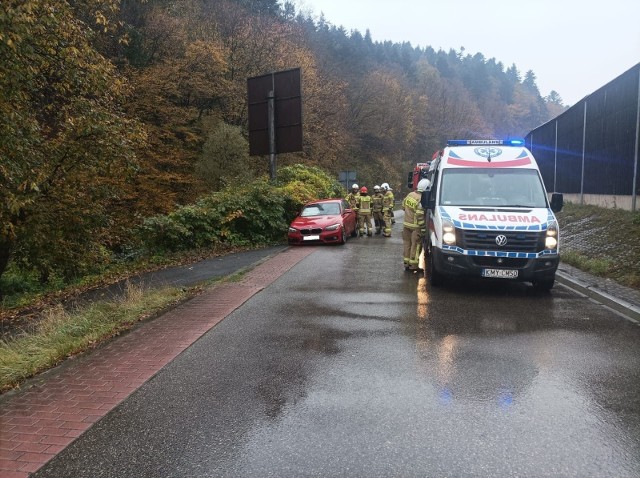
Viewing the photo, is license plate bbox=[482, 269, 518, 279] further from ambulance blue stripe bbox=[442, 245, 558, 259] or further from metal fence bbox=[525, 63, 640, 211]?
metal fence bbox=[525, 63, 640, 211]

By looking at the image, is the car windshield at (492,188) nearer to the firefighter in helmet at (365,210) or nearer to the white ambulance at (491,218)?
the white ambulance at (491,218)

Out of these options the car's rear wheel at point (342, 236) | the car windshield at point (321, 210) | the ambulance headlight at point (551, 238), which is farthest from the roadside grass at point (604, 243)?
the car windshield at point (321, 210)

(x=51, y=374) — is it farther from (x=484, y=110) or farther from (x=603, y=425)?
(x=484, y=110)

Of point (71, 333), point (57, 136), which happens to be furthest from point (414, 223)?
point (57, 136)

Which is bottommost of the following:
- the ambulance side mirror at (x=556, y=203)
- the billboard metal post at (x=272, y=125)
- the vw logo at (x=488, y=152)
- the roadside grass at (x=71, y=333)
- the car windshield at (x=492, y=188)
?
the roadside grass at (x=71, y=333)

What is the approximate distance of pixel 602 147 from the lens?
1811 centimetres

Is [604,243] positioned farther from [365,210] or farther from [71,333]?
[71,333]

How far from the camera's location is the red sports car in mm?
16391

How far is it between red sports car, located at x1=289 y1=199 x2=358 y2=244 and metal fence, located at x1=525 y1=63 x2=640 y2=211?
8350 millimetres

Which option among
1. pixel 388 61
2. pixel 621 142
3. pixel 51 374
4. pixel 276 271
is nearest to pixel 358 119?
pixel 388 61

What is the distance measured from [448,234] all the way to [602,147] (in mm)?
12598

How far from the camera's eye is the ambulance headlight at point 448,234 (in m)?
8.47

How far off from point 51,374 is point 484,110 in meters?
103

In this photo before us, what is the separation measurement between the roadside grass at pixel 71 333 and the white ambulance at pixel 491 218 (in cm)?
437
